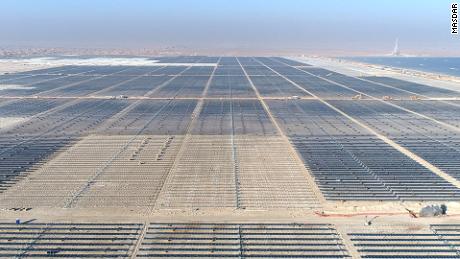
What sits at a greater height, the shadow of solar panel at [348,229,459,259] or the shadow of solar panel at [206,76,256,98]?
the shadow of solar panel at [206,76,256,98]

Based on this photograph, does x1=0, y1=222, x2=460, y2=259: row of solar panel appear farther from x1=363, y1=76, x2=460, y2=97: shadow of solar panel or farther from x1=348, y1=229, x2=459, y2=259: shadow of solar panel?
x1=363, y1=76, x2=460, y2=97: shadow of solar panel

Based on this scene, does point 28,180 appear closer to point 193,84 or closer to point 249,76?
point 193,84

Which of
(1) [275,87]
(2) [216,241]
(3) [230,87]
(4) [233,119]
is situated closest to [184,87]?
(3) [230,87]

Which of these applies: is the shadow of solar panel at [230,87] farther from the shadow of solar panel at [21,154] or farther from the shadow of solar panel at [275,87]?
the shadow of solar panel at [21,154]

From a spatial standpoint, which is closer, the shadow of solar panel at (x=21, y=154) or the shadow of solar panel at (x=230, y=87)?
the shadow of solar panel at (x=21, y=154)

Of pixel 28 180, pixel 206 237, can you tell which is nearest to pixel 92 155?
pixel 28 180

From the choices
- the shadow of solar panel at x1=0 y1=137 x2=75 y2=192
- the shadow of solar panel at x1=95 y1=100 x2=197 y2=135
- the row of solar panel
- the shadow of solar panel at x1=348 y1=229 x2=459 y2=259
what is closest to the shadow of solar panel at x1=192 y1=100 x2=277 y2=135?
the shadow of solar panel at x1=95 y1=100 x2=197 y2=135

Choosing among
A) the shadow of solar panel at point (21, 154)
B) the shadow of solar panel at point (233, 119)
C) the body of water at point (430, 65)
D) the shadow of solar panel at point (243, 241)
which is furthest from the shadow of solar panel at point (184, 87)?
the body of water at point (430, 65)

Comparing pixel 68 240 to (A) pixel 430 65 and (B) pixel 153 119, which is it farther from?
(A) pixel 430 65

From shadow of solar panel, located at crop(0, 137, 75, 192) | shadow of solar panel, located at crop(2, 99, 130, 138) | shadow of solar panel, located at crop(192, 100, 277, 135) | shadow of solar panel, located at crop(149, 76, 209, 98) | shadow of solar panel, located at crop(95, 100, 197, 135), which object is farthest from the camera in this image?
shadow of solar panel, located at crop(149, 76, 209, 98)
